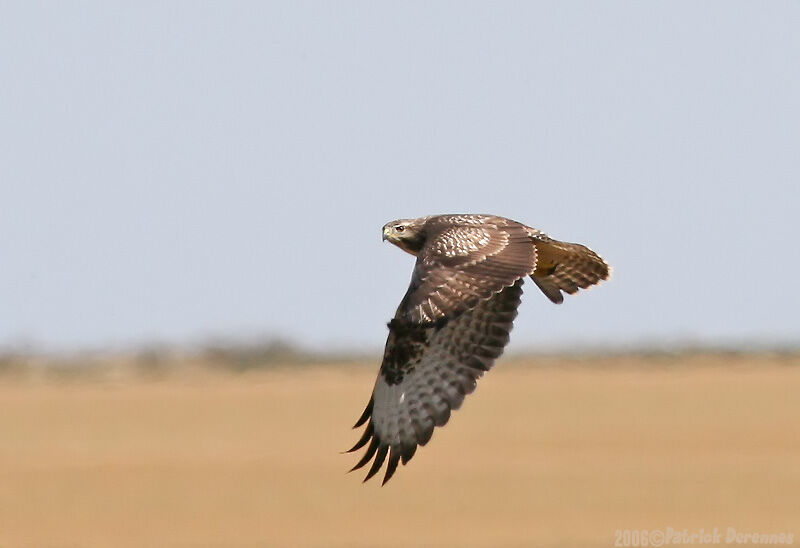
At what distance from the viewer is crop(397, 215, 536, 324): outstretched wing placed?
10.4 meters

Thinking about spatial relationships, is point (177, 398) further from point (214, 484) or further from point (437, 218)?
point (437, 218)

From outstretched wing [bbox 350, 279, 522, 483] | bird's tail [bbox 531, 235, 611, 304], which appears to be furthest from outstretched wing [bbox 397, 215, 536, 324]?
bird's tail [bbox 531, 235, 611, 304]

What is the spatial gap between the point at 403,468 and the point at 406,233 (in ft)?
54.7

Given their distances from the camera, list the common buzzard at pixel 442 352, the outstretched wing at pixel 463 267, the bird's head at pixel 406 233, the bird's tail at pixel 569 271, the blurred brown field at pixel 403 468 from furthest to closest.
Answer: the blurred brown field at pixel 403 468 → the bird's tail at pixel 569 271 → the bird's head at pixel 406 233 → the common buzzard at pixel 442 352 → the outstretched wing at pixel 463 267

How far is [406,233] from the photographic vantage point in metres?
12.2

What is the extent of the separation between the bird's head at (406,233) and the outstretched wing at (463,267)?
1.46 ft

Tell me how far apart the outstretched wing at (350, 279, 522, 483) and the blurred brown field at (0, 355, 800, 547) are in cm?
1039

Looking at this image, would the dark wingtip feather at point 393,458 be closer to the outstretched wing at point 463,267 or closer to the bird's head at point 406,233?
the outstretched wing at point 463,267

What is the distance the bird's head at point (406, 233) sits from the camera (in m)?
12.1

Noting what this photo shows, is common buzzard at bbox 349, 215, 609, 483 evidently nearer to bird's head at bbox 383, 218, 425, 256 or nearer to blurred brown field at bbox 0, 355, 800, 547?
bird's head at bbox 383, 218, 425, 256

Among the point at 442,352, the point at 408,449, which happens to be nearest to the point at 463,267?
the point at 442,352

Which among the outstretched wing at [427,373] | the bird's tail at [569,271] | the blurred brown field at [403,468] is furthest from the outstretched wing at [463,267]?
the blurred brown field at [403,468]

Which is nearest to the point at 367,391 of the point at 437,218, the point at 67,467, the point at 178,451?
the point at 178,451

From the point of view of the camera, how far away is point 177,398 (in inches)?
1626
